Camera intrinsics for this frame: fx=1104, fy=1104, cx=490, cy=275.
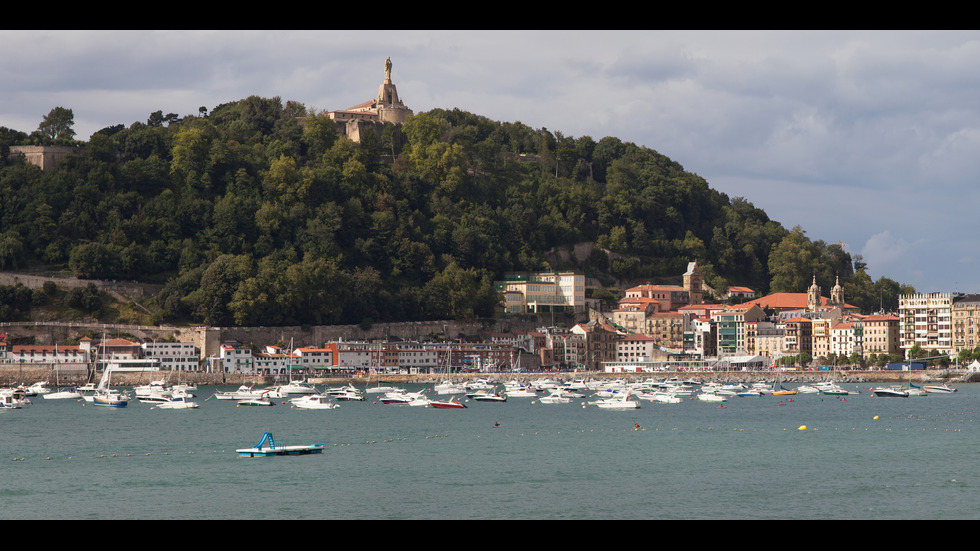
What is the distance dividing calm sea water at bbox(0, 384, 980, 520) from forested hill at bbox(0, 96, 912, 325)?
3691 cm

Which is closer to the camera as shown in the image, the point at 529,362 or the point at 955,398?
the point at 955,398

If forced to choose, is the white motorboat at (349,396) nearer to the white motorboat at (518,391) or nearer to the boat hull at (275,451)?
the white motorboat at (518,391)

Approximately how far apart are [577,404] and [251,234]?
4650 cm

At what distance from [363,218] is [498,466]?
78.8 metres

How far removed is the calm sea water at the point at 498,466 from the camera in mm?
26984

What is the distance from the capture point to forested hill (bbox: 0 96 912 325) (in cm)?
9838

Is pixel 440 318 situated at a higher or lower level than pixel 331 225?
lower

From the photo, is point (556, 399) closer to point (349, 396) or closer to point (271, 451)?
point (349, 396)

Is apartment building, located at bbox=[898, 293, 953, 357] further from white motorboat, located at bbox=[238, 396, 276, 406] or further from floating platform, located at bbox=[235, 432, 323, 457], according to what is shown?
floating platform, located at bbox=[235, 432, 323, 457]

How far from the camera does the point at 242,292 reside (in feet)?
309

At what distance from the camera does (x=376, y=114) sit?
132250 mm

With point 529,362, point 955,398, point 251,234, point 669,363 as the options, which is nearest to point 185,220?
point 251,234

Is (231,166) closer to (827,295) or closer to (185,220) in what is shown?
(185,220)

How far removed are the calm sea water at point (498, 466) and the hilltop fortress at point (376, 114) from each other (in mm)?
69540
